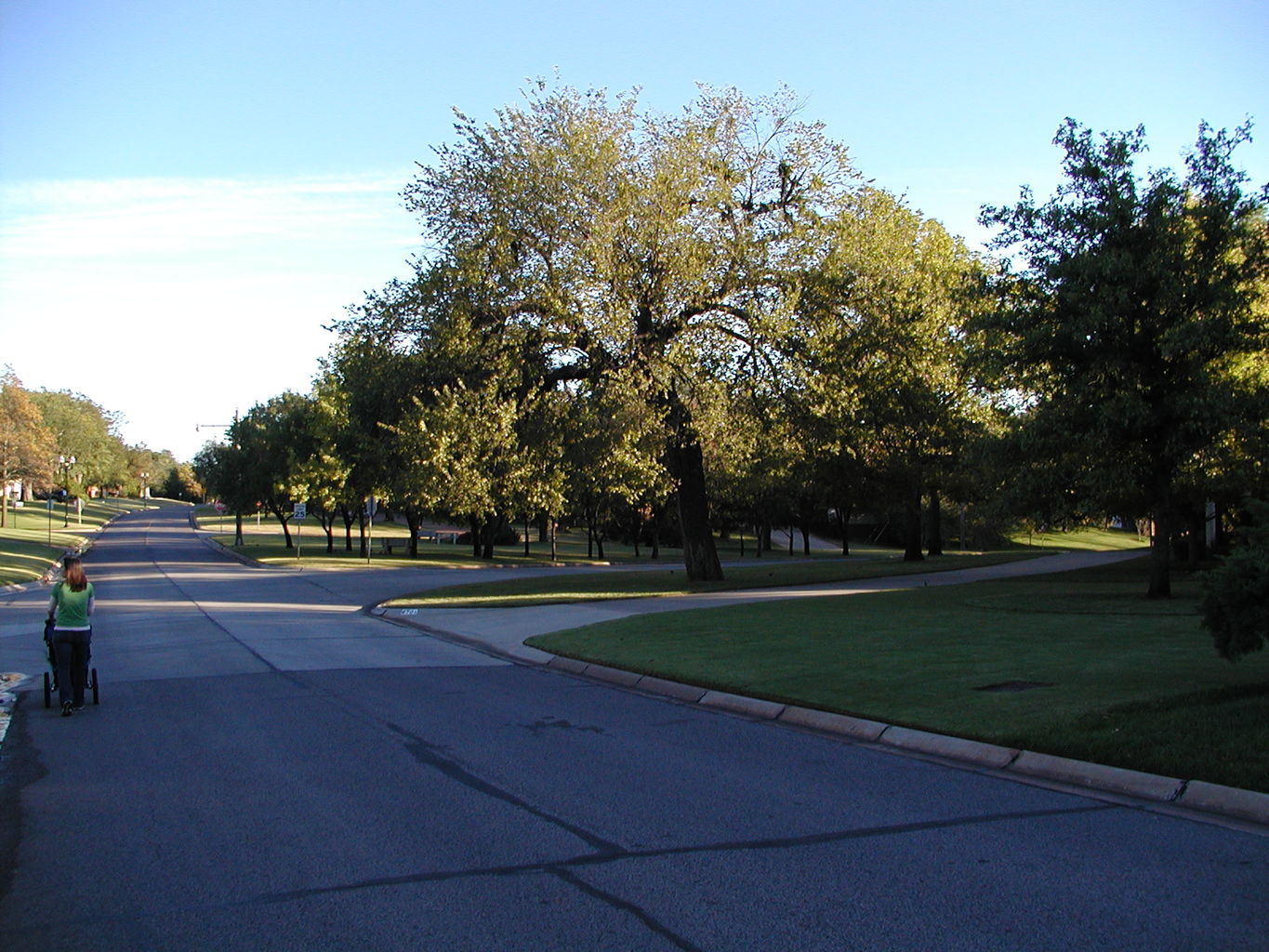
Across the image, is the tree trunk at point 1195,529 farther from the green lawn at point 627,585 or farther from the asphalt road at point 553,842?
the asphalt road at point 553,842

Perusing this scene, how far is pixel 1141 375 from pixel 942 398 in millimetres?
11996

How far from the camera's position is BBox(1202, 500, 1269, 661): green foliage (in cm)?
841

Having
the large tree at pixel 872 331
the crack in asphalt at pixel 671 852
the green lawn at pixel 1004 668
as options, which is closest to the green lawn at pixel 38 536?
the large tree at pixel 872 331

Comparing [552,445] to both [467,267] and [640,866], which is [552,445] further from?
[640,866]

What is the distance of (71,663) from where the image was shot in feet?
35.7

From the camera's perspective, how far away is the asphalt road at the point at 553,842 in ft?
16.1

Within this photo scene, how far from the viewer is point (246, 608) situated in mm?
24297

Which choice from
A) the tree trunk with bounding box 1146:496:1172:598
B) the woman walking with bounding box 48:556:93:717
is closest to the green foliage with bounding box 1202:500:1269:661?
the woman walking with bounding box 48:556:93:717

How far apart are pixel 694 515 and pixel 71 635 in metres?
20.5

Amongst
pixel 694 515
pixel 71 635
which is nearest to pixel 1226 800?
pixel 71 635

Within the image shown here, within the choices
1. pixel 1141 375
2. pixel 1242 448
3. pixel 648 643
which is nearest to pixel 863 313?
pixel 1141 375

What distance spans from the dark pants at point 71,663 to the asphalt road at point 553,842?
29 centimetres

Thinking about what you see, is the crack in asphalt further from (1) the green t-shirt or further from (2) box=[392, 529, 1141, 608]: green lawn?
(2) box=[392, 529, 1141, 608]: green lawn

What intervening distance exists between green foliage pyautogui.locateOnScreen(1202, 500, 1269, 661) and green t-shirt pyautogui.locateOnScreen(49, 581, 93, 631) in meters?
10.4
